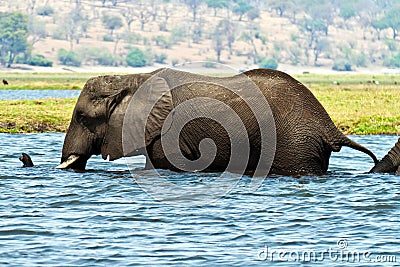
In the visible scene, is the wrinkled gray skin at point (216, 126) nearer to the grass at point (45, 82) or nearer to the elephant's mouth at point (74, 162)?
the elephant's mouth at point (74, 162)

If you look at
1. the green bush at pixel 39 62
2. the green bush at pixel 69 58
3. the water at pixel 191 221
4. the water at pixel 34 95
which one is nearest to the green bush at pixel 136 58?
the green bush at pixel 69 58

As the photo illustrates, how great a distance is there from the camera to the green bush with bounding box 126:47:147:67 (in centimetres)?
18075

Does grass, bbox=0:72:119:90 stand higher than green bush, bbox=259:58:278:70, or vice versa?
grass, bbox=0:72:119:90

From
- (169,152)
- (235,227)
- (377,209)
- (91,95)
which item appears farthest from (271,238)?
(91,95)

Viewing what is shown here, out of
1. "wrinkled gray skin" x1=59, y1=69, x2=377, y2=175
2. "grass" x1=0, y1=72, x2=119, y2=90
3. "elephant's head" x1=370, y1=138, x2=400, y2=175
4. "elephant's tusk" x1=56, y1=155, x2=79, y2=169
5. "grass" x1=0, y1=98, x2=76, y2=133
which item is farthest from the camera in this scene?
"grass" x1=0, y1=72, x2=119, y2=90

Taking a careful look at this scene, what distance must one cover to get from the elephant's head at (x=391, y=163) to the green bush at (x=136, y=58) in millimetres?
167512

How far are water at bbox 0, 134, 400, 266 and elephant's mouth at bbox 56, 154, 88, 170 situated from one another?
18 cm

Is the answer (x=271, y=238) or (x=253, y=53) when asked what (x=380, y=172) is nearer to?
(x=271, y=238)

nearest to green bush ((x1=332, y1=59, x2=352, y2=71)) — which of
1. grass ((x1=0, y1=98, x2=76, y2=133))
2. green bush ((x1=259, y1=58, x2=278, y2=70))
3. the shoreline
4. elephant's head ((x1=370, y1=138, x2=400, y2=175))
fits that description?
the shoreline

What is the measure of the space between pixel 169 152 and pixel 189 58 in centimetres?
17384

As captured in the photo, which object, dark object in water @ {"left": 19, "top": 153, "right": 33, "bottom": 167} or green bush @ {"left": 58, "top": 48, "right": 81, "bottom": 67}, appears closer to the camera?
dark object in water @ {"left": 19, "top": 153, "right": 33, "bottom": 167}

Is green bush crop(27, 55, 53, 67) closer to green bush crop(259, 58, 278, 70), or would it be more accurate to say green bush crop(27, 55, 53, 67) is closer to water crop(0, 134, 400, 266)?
green bush crop(259, 58, 278, 70)

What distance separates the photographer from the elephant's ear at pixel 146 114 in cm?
1448

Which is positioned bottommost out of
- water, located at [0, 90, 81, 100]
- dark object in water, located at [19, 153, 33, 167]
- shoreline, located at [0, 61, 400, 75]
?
shoreline, located at [0, 61, 400, 75]
